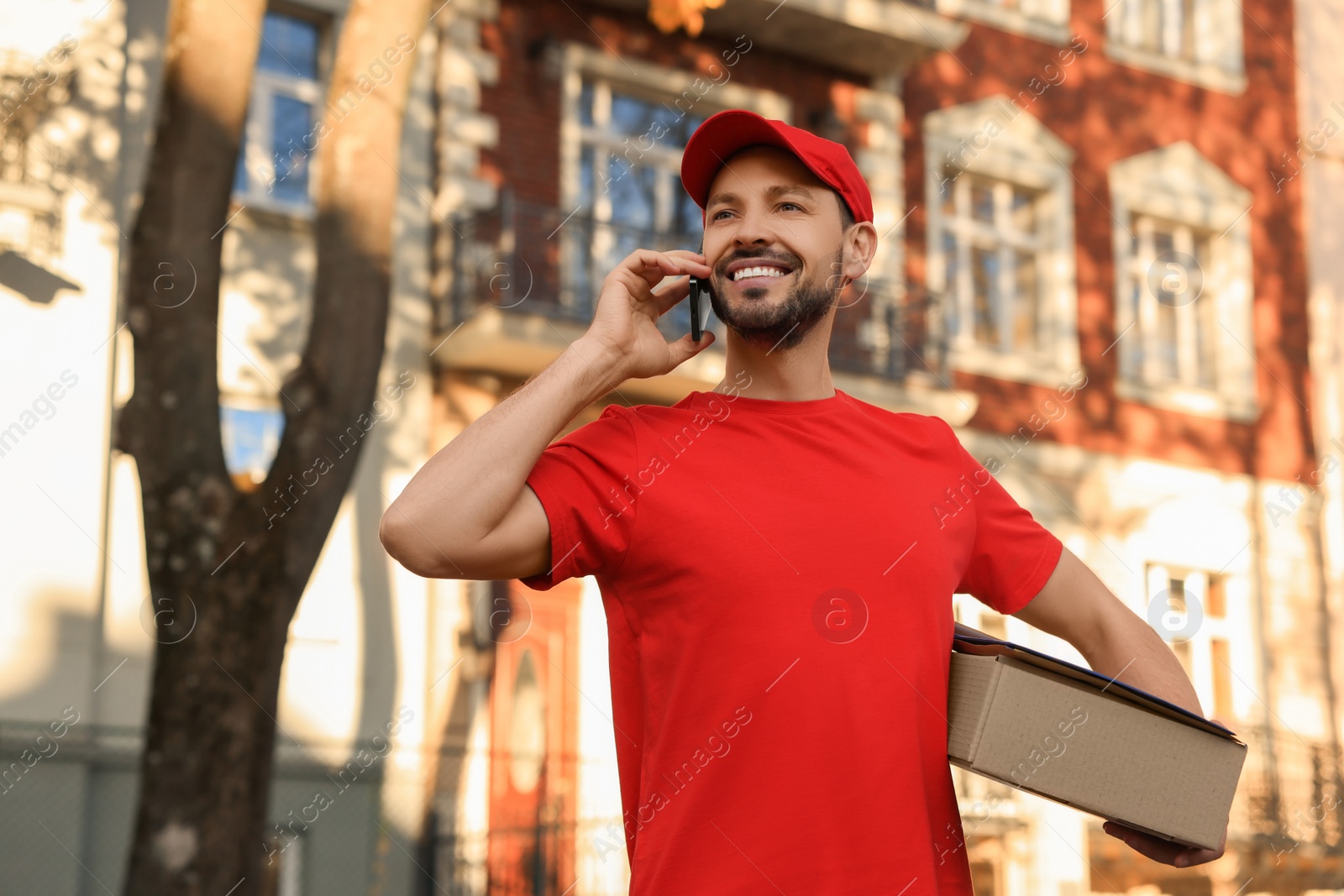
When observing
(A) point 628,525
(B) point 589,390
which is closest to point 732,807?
(A) point 628,525

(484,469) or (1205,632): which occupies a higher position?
(1205,632)

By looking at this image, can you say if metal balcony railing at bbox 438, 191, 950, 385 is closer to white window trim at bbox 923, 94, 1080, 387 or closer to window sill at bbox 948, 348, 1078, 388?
window sill at bbox 948, 348, 1078, 388

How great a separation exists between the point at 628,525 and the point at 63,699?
340 inches

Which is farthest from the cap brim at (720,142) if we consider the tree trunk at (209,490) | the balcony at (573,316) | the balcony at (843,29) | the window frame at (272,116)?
the balcony at (843,29)

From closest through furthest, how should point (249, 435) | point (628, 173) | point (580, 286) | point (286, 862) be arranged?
1. point (286, 862)
2. point (249, 435)
3. point (580, 286)
4. point (628, 173)

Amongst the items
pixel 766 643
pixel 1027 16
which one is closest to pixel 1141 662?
pixel 766 643

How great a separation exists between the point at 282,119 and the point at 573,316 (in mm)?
2782

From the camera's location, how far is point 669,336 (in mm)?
11844

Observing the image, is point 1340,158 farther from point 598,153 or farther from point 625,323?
point 625,323

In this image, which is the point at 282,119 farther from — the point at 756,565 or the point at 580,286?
the point at 756,565

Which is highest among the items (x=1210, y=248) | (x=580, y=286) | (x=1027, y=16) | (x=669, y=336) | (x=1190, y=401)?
(x=1027, y=16)

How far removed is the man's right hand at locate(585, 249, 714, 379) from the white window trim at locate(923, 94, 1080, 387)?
12.0 m

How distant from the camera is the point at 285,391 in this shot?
599 cm

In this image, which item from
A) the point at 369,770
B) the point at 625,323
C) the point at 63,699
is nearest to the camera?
the point at 625,323
